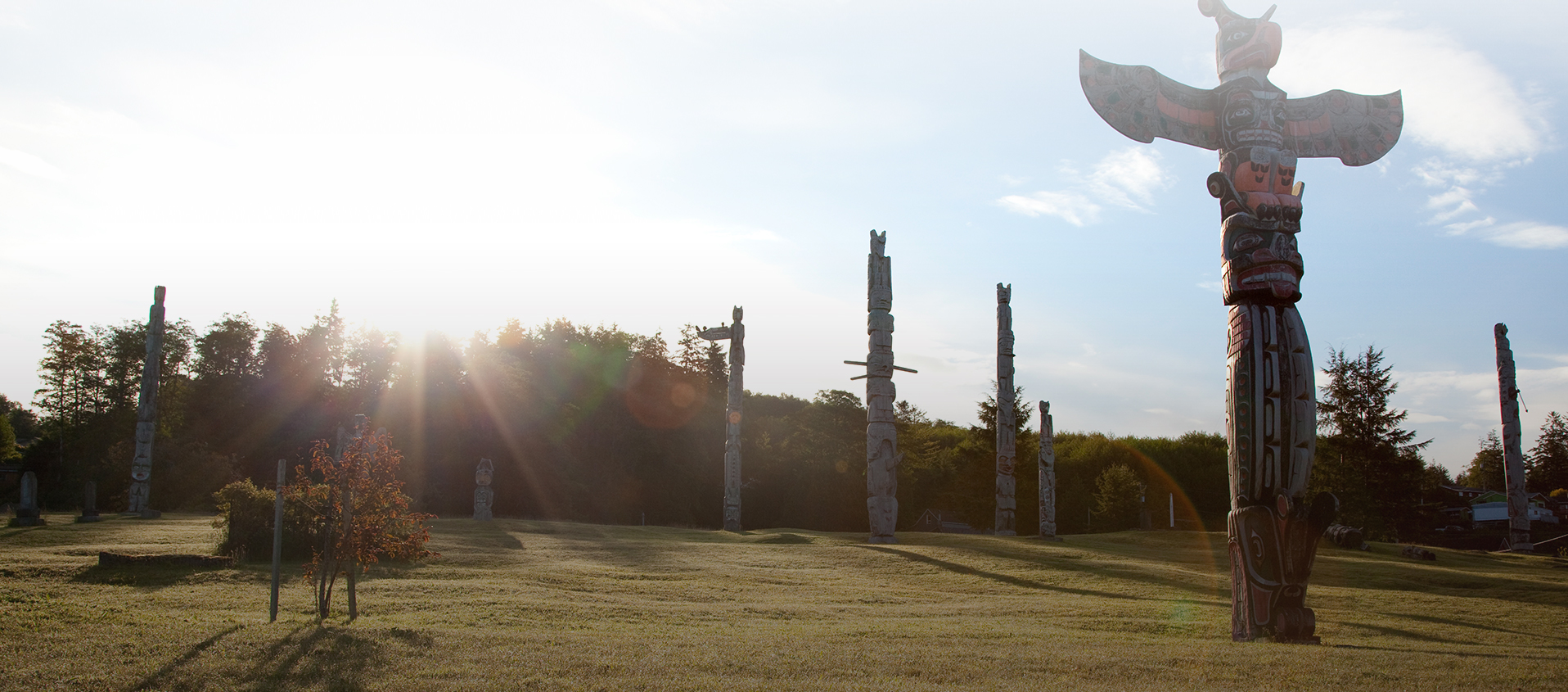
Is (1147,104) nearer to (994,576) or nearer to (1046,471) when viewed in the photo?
(994,576)

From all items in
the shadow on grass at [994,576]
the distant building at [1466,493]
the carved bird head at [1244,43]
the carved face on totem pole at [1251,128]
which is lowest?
the shadow on grass at [994,576]

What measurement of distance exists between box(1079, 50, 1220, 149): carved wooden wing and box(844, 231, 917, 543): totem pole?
1203 cm

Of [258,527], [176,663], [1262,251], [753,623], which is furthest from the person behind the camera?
[258,527]

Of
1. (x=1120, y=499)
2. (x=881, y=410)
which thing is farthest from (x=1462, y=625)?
(x=1120, y=499)

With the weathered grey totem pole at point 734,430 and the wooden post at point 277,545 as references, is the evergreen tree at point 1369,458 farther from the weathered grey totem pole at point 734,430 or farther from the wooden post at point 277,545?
the wooden post at point 277,545

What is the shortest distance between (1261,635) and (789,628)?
186 inches

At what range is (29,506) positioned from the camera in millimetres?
21438

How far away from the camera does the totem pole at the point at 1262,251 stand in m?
8.39

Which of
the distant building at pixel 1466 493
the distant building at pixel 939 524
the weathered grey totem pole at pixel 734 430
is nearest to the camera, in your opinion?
the weathered grey totem pole at pixel 734 430

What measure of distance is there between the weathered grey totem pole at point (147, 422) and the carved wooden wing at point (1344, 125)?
29185 mm

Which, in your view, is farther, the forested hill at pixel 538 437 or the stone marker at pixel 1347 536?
the forested hill at pixel 538 437

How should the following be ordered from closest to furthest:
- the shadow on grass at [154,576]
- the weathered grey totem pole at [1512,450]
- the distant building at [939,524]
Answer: the shadow on grass at [154,576], the weathered grey totem pole at [1512,450], the distant building at [939,524]

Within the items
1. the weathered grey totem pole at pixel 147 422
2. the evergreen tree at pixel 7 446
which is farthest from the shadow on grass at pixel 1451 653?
the evergreen tree at pixel 7 446

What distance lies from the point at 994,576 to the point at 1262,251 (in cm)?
928
